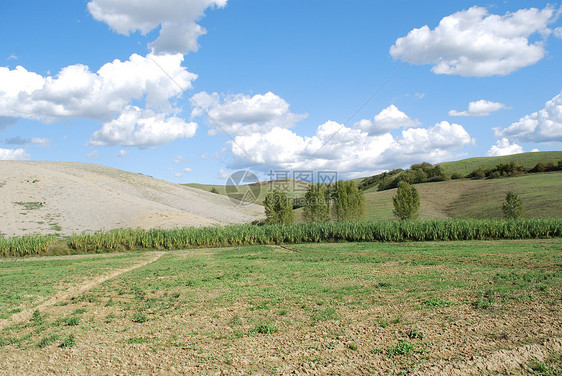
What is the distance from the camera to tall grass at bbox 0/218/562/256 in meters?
34.7

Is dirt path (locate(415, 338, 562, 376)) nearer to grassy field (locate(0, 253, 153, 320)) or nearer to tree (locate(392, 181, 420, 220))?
grassy field (locate(0, 253, 153, 320))

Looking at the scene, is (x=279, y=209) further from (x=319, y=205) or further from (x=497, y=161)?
(x=497, y=161)

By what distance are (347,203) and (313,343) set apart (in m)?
41.7

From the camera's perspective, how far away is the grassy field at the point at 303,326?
308 inches

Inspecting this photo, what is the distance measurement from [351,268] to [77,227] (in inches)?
1371

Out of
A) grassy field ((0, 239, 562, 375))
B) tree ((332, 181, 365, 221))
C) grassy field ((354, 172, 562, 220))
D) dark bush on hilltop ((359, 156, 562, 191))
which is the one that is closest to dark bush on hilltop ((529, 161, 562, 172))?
dark bush on hilltop ((359, 156, 562, 191))

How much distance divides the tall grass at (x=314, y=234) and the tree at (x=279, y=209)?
25.9ft

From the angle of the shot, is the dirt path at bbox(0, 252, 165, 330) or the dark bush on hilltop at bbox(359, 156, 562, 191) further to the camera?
the dark bush on hilltop at bbox(359, 156, 562, 191)

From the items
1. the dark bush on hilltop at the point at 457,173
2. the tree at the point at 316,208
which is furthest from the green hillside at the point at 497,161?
the tree at the point at 316,208

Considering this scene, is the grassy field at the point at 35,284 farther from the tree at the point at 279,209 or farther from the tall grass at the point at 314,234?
the tree at the point at 279,209

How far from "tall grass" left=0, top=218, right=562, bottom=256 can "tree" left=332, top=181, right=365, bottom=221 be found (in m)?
11.4

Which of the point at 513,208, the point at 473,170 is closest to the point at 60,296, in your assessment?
the point at 513,208

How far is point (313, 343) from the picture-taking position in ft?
28.7

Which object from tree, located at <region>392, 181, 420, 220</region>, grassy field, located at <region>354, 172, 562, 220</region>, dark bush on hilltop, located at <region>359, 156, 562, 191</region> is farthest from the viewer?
dark bush on hilltop, located at <region>359, 156, 562, 191</region>
